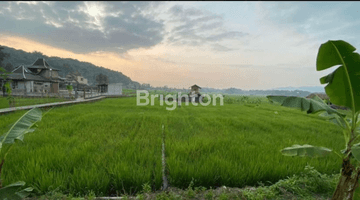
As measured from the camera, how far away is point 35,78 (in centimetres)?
2527

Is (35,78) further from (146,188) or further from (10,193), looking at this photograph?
(146,188)

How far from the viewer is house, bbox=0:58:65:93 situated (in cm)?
2358

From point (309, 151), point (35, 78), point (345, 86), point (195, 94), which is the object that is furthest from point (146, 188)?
point (35, 78)

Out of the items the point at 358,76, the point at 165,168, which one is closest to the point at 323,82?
the point at 358,76

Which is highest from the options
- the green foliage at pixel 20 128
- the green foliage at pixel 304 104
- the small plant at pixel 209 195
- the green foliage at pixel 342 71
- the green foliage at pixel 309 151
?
the green foliage at pixel 342 71

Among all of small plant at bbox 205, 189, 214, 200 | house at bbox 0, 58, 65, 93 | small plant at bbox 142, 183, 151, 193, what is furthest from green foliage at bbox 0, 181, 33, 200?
house at bbox 0, 58, 65, 93

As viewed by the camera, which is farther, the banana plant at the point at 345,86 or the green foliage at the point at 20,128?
the green foliage at the point at 20,128

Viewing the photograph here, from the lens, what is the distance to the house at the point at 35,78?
23578 mm

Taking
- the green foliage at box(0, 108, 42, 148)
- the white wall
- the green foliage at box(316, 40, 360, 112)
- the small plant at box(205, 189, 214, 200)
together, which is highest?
the white wall

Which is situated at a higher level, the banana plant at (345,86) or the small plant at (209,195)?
the banana plant at (345,86)

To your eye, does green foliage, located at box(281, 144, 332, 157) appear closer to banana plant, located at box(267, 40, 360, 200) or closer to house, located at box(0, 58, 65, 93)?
banana plant, located at box(267, 40, 360, 200)

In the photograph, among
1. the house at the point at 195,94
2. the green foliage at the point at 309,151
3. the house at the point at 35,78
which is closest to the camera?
the green foliage at the point at 309,151

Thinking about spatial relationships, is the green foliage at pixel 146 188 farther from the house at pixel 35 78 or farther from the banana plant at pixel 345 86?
the house at pixel 35 78

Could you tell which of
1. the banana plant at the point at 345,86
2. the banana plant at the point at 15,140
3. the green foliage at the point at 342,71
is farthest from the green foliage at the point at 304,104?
the banana plant at the point at 15,140
